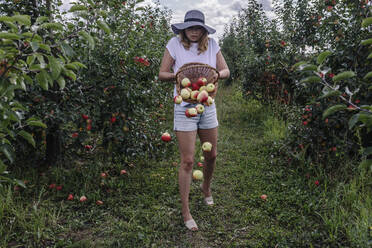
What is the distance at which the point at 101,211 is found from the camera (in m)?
2.69

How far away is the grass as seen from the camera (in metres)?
2.28

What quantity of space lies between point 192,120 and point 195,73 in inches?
15.1

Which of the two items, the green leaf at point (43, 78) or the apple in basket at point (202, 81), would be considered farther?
the apple in basket at point (202, 81)

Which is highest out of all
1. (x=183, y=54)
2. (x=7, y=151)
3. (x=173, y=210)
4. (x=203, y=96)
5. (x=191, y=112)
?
(x=183, y=54)

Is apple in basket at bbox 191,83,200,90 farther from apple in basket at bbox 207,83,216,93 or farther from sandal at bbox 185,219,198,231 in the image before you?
sandal at bbox 185,219,198,231

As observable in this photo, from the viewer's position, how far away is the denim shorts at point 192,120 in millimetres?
2256

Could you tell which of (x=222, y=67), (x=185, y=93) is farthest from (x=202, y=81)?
(x=222, y=67)

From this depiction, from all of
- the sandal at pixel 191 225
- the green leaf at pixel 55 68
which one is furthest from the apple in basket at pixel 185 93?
the sandal at pixel 191 225

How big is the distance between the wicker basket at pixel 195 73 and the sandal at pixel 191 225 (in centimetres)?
112

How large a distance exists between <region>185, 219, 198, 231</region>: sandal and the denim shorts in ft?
2.83

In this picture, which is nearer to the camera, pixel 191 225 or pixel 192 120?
pixel 192 120

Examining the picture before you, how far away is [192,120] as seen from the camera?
2277mm

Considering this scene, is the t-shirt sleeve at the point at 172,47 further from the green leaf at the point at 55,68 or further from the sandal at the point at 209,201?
the sandal at the point at 209,201

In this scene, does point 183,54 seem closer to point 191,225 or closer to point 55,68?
point 55,68
